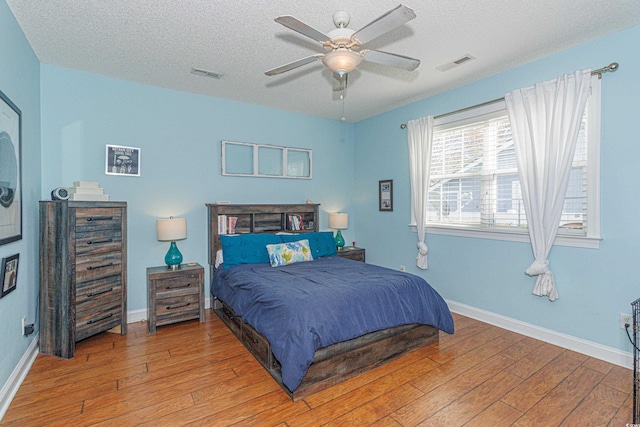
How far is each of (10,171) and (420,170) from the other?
3.99 metres

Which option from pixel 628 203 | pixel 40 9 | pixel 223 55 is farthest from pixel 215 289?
pixel 628 203

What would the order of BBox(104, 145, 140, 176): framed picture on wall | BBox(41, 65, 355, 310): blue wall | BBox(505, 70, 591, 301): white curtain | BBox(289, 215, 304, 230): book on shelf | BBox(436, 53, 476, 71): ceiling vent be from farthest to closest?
A: BBox(289, 215, 304, 230): book on shelf
BBox(104, 145, 140, 176): framed picture on wall
BBox(41, 65, 355, 310): blue wall
BBox(436, 53, 476, 71): ceiling vent
BBox(505, 70, 591, 301): white curtain

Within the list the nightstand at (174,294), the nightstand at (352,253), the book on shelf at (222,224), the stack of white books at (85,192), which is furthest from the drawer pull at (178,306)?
the nightstand at (352,253)

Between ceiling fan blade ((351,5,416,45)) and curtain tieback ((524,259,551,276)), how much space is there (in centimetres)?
256

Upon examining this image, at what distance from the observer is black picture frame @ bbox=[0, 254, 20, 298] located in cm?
212

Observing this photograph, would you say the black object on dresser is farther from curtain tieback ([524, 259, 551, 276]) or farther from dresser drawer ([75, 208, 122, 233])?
curtain tieback ([524, 259, 551, 276])

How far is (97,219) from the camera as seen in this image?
9.89 ft

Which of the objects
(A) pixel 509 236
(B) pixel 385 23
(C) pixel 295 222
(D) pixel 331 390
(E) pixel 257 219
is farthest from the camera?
(C) pixel 295 222

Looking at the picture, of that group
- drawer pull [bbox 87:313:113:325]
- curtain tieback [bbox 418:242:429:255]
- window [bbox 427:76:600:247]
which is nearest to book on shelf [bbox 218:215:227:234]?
drawer pull [bbox 87:313:113:325]

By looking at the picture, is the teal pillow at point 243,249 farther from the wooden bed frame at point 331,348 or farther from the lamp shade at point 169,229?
the lamp shade at point 169,229

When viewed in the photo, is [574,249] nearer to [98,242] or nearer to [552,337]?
[552,337]

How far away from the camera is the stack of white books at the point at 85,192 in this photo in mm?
3000

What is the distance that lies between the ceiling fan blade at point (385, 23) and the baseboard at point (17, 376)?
3.18m

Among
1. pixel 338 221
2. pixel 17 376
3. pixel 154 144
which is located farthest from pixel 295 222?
pixel 17 376
